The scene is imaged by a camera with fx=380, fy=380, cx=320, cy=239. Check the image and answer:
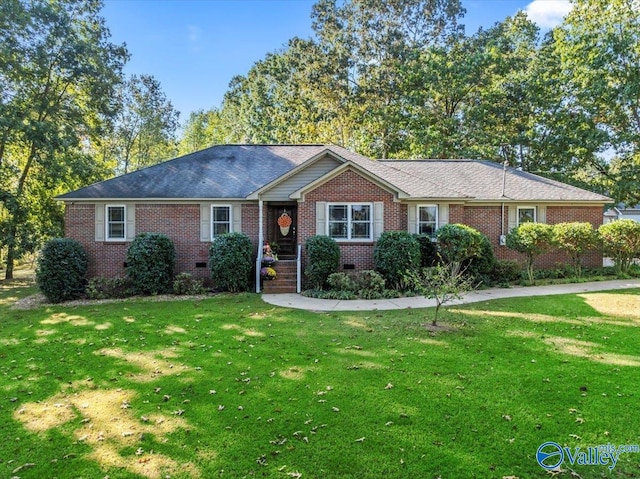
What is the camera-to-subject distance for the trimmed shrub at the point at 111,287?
12852 millimetres

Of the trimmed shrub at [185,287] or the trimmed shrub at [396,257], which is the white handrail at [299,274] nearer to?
the trimmed shrub at [396,257]

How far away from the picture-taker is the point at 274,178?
51.7 ft

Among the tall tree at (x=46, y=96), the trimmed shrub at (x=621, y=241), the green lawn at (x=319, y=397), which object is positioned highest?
the tall tree at (x=46, y=96)

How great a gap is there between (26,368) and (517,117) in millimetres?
27982

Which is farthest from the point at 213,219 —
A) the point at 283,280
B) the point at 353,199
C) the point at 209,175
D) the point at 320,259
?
the point at 353,199

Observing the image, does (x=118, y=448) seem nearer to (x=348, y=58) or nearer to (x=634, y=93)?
(x=634, y=93)

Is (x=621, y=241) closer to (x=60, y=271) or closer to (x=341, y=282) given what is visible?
(x=341, y=282)

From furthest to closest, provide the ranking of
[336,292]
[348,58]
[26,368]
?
[348,58] → [336,292] → [26,368]

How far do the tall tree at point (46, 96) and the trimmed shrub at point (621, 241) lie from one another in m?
23.0

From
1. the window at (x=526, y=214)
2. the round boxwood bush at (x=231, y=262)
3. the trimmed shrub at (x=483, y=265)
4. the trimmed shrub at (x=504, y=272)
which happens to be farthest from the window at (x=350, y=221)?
the window at (x=526, y=214)

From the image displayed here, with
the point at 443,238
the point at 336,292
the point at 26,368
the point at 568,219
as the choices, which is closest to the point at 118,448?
the point at 26,368

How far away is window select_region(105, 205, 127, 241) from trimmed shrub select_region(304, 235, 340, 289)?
7.47m

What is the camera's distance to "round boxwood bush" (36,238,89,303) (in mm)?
12250

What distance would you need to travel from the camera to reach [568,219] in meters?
15.6
